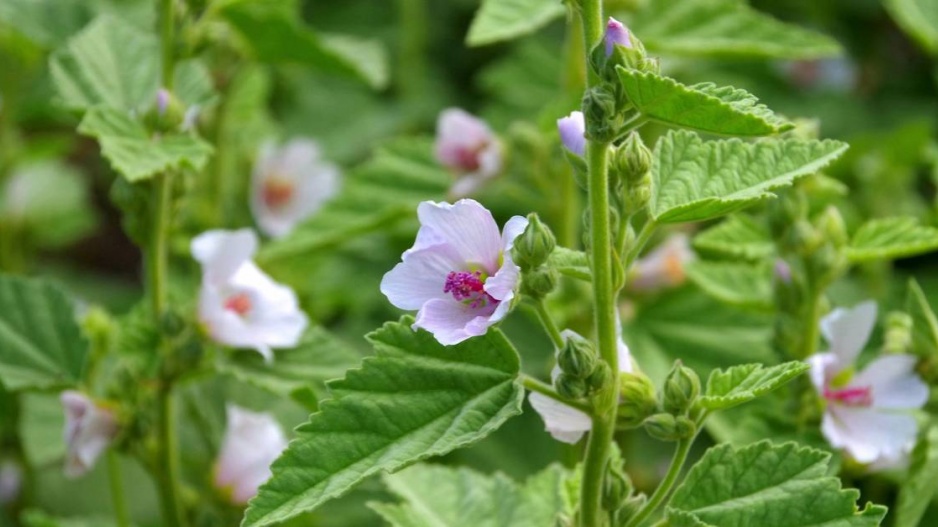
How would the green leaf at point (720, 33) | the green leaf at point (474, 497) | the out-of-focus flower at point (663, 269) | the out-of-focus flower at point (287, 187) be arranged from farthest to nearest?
the out-of-focus flower at point (287, 187), the out-of-focus flower at point (663, 269), the green leaf at point (720, 33), the green leaf at point (474, 497)

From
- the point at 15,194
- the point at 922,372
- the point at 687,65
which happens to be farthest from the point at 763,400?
the point at 15,194

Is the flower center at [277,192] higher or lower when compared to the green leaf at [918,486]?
lower

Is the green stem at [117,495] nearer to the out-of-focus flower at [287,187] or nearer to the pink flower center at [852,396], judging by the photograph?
the out-of-focus flower at [287,187]

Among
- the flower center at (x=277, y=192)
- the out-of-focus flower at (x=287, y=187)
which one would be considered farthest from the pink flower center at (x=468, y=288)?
the flower center at (x=277, y=192)

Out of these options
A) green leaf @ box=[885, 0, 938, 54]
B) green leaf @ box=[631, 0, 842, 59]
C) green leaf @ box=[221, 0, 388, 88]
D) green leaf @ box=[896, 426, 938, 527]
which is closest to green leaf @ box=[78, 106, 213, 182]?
green leaf @ box=[221, 0, 388, 88]

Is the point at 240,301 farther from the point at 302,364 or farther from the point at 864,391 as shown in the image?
the point at 864,391
